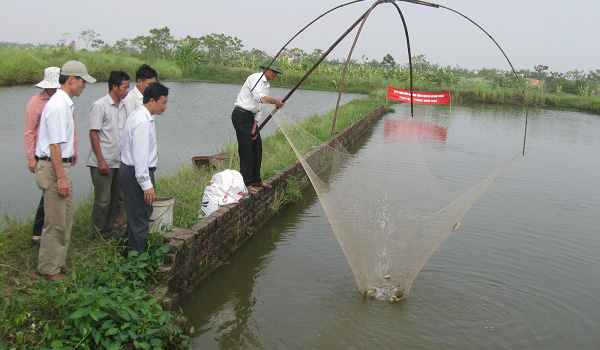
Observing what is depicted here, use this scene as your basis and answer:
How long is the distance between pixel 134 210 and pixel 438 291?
268cm

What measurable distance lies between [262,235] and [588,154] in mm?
11561

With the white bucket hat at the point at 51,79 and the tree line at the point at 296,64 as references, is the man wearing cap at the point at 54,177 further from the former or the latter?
the tree line at the point at 296,64

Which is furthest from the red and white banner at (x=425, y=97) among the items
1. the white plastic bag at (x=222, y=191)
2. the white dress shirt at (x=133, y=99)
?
the white dress shirt at (x=133, y=99)

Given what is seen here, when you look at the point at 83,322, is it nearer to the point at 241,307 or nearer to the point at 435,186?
the point at 241,307

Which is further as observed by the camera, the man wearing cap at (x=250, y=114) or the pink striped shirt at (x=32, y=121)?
the man wearing cap at (x=250, y=114)

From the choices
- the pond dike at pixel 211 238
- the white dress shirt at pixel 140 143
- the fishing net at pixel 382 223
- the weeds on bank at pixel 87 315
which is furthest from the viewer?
the fishing net at pixel 382 223

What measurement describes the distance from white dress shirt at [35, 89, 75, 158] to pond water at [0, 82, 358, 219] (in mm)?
1616

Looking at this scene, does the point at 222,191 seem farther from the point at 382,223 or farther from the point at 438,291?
the point at 438,291

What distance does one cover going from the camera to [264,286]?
4676mm

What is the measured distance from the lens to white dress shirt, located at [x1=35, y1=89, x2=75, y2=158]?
131 inches

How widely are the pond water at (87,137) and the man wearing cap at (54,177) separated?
1533 millimetres

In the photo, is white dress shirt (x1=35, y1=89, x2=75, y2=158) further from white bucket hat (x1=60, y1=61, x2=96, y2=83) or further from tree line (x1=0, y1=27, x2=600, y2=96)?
tree line (x1=0, y1=27, x2=600, y2=96)

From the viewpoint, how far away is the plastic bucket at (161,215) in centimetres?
420

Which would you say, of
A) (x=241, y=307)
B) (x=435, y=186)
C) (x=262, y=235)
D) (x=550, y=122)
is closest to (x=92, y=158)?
(x=241, y=307)
